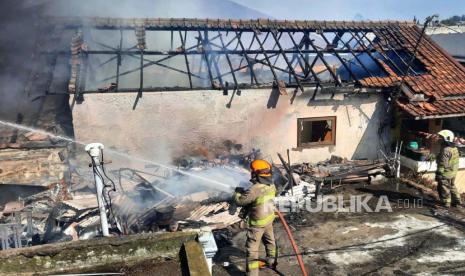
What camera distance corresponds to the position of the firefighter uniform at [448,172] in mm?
9125

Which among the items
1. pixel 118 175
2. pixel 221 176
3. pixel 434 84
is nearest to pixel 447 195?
pixel 434 84

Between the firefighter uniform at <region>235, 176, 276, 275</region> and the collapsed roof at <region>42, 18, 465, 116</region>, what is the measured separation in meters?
5.48

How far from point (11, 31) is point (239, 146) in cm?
849

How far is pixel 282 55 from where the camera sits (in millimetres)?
12922

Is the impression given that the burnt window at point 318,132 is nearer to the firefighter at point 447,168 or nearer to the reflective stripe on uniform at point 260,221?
the firefighter at point 447,168

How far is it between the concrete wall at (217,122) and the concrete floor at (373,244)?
3359 mm

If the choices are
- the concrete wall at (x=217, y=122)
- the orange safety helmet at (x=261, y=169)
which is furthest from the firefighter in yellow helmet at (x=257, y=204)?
the concrete wall at (x=217, y=122)

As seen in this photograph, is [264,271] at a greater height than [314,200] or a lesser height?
lesser

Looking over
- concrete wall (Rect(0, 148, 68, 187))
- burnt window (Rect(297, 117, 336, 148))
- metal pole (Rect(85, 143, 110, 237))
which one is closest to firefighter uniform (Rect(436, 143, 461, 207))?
burnt window (Rect(297, 117, 336, 148))

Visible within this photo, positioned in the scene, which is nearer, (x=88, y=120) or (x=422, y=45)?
(x=88, y=120)

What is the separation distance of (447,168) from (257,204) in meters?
5.73

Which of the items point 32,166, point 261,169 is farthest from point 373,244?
point 32,166

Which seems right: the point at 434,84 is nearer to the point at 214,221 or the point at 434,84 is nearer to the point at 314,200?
the point at 314,200

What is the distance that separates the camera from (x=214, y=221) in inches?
328
